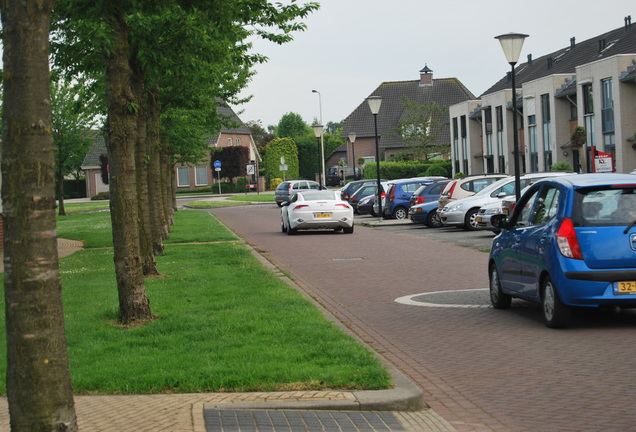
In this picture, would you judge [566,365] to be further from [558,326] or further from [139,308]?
[139,308]

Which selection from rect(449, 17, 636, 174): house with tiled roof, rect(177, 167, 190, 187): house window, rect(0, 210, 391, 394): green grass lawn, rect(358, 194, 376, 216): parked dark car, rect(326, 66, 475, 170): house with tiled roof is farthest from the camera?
rect(177, 167, 190, 187): house window

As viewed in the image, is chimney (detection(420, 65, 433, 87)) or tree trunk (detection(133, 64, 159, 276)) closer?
tree trunk (detection(133, 64, 159, 276))

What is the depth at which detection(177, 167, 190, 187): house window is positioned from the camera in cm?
10861

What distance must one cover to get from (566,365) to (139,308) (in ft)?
16.2

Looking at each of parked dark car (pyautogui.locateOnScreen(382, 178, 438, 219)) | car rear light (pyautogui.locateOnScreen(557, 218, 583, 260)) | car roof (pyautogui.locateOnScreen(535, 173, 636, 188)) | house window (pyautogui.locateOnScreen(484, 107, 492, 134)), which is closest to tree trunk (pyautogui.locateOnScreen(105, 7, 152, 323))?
car rear light (pyautogui.locateOnScreen(557, 218, 583, 260))

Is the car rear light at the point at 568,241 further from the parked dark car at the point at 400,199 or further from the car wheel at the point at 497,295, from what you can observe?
the parked dark car at the point at 400,199

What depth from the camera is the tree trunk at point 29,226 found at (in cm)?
482

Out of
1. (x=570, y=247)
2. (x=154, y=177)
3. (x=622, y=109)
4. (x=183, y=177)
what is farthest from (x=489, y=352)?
(x=183, y=177)

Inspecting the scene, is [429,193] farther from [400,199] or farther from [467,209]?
[400,199]

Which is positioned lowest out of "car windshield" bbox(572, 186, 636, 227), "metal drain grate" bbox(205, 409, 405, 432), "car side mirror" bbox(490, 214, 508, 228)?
"metal drain grate" bbox(205, 409, 405, 432)

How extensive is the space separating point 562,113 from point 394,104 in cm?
4304

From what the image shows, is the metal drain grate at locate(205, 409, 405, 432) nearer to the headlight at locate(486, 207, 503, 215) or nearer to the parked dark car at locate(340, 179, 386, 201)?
the headlight at locate(486, 207, 503, 215)

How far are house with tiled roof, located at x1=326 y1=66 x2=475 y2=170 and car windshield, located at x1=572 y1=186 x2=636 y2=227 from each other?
89.0m

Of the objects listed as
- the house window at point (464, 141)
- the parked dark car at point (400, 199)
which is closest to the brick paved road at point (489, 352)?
the parked dark car at point (400, 199)
